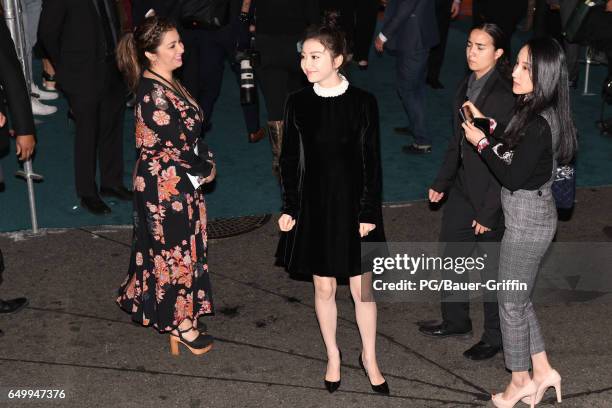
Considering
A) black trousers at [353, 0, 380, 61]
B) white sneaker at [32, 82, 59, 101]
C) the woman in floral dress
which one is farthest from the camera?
black trousers at [353, 0, 380, 61]

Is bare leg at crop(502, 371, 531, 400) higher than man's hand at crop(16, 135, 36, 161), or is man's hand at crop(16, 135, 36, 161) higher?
man's hand at crop(16, 135, 36, 161)

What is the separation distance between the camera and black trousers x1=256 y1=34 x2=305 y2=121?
9234mm

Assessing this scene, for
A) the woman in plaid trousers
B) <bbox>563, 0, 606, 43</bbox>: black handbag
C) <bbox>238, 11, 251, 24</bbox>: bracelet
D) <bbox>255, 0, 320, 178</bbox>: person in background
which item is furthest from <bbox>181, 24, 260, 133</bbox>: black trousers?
the woman in plaid trousers

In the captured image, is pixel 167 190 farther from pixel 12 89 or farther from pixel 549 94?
pixel 549 94

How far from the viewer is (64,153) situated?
1062 cm

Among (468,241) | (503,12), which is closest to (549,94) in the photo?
(468,241)

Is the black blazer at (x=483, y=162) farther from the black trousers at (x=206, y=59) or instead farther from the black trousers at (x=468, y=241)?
the black trousers at (x=206, y=59)

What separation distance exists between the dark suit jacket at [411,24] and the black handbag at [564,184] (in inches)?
186

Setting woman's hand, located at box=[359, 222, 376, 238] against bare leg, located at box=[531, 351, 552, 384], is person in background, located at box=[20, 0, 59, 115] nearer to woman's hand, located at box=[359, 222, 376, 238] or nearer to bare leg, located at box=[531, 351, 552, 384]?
woman's hand, located at box=[359, 222, 376, 238]

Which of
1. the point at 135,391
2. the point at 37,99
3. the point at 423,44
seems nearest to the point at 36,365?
the point at 135,391

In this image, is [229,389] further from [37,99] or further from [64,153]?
[37,99]

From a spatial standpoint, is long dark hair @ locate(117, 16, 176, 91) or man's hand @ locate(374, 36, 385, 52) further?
man's hand @ locate(374, 36, 385, 52)

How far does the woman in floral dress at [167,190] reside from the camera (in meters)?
6.10

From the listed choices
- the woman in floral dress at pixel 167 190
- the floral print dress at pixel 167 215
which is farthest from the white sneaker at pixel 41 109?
the floral print dress at pixel 167 215
